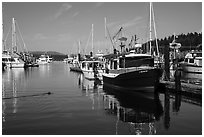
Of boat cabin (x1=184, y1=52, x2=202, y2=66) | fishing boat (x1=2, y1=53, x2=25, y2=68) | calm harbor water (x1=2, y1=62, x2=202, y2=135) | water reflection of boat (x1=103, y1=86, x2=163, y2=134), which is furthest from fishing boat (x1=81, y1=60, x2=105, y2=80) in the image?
fishing boat (x1=2, y1=53, x2=25, y2=68)

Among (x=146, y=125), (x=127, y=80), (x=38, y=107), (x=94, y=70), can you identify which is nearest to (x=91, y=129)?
(x=146, y=125)

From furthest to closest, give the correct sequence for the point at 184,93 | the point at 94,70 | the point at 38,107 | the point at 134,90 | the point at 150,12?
the point at 94,70 < the point at 150,12 < the point at 134,90 < the point at 184,93 < the point at 38,107

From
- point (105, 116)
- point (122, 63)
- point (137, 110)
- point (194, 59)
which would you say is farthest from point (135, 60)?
point (194, 59)

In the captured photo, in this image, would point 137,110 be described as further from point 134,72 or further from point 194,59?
point 194,59

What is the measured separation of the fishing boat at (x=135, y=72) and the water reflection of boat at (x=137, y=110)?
1.16 metres

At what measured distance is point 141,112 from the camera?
17.3 m

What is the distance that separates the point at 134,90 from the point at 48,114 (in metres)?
11.3

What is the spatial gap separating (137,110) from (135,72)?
6.48m

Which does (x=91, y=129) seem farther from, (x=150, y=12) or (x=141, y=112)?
(x=150, y=12)

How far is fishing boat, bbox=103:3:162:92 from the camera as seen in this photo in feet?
77.7

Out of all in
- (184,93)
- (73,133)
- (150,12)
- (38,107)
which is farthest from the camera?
(150,12)

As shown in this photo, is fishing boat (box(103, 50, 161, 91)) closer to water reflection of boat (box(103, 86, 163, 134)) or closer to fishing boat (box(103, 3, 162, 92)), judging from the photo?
fishing boat (box(103, 3, 162, 92))

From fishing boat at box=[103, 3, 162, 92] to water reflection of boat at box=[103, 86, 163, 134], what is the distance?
116cm

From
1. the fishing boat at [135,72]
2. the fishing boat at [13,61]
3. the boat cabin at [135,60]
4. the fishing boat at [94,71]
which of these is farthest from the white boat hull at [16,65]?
the boat cabin at [135,60]
